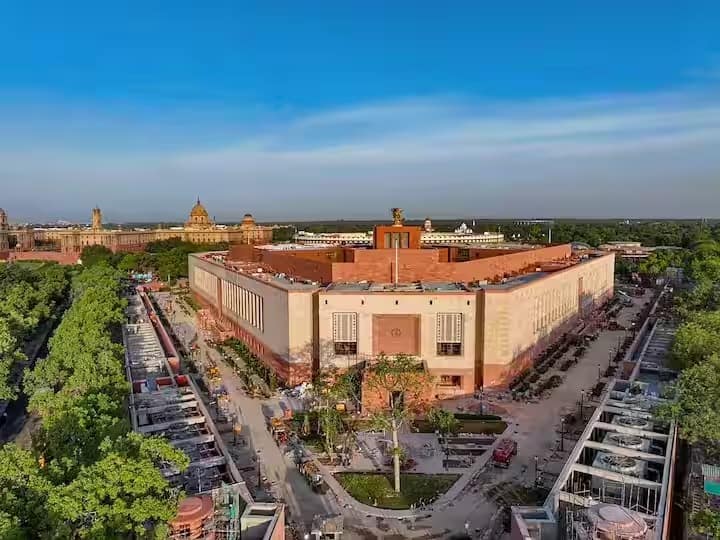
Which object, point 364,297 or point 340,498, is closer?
point 340,498

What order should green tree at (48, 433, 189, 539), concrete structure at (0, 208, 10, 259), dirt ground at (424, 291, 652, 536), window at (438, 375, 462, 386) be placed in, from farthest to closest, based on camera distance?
concrete structure at (0, 208, 10, 259)
window at (438, 375, 462, 386)
dirt ground at (424, 291, 652, 536)
green tree at (48, 433, 189, 539)

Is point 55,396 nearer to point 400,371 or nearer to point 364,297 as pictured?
point 400,371

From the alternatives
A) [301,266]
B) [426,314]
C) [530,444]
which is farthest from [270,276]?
[530,444]

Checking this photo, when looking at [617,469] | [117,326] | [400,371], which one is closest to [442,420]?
[400,371]

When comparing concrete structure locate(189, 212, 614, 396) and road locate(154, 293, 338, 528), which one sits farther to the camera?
concrete structure locate(189, 212, 614, 396)

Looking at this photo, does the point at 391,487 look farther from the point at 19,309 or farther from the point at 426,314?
the point at 19,309

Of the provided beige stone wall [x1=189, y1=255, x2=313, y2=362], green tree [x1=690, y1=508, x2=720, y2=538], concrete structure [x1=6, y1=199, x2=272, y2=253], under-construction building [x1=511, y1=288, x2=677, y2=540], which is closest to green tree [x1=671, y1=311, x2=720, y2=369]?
under-construction building [x1=511, y1=288, x2=677, y2=540]

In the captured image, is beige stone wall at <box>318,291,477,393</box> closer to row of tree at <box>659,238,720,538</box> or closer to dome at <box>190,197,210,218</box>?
row of tree at <box>659,238,720,538</box>
